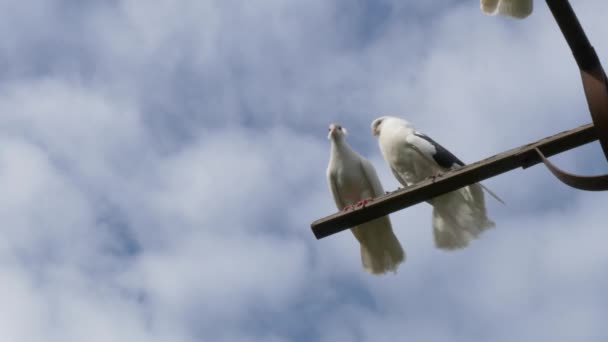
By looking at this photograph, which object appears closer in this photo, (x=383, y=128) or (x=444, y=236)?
(x=444, y=236)

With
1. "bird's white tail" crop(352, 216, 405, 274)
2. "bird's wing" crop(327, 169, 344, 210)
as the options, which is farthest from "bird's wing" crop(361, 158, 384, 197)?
"bird's white tail" crop(352, 216, 405, 274)

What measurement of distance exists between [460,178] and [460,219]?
14.3ft

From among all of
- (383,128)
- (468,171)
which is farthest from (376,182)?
(468,171)

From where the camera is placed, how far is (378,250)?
1073cm

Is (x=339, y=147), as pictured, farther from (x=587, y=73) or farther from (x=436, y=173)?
(x=587, y=73)

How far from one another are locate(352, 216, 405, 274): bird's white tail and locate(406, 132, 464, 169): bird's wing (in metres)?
0.88

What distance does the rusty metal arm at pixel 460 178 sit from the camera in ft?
16.5

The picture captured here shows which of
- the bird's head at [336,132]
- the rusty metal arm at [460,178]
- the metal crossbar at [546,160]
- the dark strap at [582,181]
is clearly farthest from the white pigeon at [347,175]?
the dark strap at [582,181]

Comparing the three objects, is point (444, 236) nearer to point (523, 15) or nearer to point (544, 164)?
point (523, 15)

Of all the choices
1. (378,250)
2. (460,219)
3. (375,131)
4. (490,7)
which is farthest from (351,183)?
(490,7)

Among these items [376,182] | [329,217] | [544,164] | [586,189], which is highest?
[376,182]

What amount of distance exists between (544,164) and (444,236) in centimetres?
466

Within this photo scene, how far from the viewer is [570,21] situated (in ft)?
14.7

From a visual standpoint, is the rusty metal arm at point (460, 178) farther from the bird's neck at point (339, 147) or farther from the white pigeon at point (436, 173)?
the bird's neck at point (339, 147)
